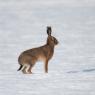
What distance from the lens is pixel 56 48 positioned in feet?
36.9

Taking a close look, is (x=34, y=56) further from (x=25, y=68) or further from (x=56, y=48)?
(x=56, y=48)

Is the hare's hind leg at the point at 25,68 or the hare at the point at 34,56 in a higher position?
the hare at the point at 34,56

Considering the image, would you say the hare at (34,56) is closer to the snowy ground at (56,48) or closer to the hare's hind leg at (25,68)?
the hare's hind leg at (25,68)

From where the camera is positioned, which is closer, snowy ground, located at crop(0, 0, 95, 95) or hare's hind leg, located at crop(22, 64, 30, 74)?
snowy ground, located at crop(0, 0, 95, 95)

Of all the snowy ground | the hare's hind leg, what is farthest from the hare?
the snowy ground

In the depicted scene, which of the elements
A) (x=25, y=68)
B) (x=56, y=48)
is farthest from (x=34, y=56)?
(x=56, y=48)

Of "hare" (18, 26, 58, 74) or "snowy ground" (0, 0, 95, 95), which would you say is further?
"hare" (18, 26, 58, 74)

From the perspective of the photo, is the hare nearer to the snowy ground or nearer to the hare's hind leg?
the hare's hind leg

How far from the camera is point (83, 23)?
15.3 m

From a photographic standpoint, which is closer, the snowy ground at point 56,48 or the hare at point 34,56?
the snowy ground at point 56,48

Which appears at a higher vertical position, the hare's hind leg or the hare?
the hare

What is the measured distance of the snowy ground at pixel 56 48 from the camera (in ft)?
26.1

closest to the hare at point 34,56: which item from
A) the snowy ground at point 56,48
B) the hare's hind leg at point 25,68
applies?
the hare's hind leg at point 25,68

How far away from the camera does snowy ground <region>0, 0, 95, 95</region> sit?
7945 millimetres
